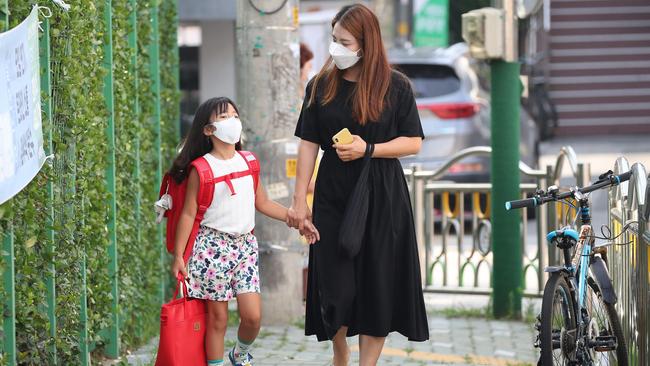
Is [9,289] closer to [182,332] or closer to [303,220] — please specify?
[182,332]

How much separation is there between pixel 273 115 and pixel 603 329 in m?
3.09

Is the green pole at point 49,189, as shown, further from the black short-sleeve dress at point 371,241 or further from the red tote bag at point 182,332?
the black short-sleeve dress at point 371,241

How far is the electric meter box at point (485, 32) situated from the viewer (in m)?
9.38

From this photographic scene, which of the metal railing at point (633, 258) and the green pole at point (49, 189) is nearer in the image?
the metal railing at point (633, 258)

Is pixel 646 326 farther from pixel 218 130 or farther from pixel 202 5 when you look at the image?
pixel 202 5

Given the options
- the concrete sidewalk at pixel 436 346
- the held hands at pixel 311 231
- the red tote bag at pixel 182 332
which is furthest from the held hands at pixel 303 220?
the concrete sidewalk at pixel 436 346

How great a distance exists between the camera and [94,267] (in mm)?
6875

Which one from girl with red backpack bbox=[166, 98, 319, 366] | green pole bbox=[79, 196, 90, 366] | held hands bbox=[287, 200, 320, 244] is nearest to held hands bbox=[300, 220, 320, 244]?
held hands bbox=[287, 200, 320, 244]

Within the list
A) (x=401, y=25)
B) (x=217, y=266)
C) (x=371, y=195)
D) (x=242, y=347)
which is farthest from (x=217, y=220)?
(x=401, y=25)

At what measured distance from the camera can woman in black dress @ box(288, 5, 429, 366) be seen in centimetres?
611

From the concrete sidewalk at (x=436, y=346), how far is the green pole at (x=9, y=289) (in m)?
2.11

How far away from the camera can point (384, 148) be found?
609 cm

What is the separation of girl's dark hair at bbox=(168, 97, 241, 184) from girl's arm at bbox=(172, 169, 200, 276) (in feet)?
0.21

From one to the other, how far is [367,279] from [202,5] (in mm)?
11274
